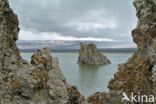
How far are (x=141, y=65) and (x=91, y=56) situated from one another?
10038 centimetres

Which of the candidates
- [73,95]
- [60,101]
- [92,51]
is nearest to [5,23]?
[60,101]

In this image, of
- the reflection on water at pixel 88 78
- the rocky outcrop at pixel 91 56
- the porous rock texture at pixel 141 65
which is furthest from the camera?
the rocky outcrop at pixel 91 56

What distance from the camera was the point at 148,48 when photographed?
37.6 feet

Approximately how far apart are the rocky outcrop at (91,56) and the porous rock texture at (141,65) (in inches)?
3766

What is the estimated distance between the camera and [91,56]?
111688 mm

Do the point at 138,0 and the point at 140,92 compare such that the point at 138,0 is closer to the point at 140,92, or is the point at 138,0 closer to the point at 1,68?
the point at 140,92

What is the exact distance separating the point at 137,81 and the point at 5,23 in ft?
22.0

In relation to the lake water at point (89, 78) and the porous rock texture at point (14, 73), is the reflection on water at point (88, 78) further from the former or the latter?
the porous rock texture at point (14, 73)

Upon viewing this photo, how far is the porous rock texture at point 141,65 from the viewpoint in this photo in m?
11.0

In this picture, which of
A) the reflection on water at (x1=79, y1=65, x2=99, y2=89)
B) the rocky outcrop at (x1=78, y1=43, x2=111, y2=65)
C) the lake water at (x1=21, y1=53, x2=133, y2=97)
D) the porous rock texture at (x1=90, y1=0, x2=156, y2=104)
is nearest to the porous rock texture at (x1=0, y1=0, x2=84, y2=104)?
the porous rock texture at (x1=90, y1=0, x2=156, y2=104)

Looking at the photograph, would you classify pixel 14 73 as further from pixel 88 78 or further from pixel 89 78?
pixel 89 78

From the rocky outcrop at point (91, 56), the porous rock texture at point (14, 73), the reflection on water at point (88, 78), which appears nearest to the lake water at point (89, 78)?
the reflection on water at point (88, 78)

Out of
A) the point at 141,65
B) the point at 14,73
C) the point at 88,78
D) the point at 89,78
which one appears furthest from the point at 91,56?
the point at 14,73

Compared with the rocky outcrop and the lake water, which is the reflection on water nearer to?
the lake water
